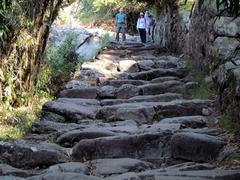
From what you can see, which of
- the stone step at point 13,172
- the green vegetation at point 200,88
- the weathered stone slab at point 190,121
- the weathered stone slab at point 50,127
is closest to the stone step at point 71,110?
the weathered stone slab at point 50,127

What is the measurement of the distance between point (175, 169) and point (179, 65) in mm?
6679

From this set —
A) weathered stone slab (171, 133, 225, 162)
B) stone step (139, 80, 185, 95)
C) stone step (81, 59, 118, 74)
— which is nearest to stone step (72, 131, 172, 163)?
weathered stone slab (171, 133, 225, 162)

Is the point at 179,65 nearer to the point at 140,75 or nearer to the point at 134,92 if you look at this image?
the point at 140,75

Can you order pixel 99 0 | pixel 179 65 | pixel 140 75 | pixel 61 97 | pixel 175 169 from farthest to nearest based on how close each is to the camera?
pixel 99 0 → pixel 179 65 → pixel 140 75 → pixel 61 97 → pixel 175 169

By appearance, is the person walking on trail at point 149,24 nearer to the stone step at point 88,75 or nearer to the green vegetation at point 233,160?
the stone step at point 88,75

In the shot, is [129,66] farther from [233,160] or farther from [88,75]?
[233,160]

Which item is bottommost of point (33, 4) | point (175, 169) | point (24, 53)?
point (175, 169)

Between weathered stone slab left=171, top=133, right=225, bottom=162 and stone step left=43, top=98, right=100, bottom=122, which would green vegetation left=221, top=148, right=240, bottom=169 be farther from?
stone step left=43, top=98, right=100, bottom=122

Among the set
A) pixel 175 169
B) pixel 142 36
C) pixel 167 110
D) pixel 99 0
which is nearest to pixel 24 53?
pixel 167 110

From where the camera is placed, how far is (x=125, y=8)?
26703 mm

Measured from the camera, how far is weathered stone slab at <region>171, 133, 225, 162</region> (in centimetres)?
519

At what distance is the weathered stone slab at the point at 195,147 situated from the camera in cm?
519

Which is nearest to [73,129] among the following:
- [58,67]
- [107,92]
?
Result: [107,92]

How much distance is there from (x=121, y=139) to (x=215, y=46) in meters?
3.28
